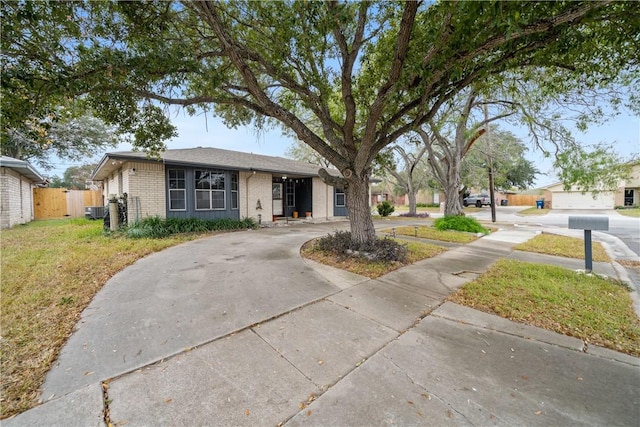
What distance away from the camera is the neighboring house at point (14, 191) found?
1071 cm

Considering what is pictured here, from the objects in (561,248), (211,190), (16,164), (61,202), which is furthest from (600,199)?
(61,202)

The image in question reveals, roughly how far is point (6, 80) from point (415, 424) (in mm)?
6628

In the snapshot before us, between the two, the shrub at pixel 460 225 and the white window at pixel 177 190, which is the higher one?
the white window at pixel 177 190

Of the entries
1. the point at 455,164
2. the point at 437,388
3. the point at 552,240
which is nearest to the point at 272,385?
the point at 437,388

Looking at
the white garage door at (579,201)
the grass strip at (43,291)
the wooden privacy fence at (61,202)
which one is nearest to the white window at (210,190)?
the grass strip at (43,291)

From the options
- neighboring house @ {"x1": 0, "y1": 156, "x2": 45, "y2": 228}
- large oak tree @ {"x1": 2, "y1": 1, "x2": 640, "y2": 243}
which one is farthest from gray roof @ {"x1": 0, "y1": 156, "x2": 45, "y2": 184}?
large oak tree @ {"x1": 2, "y1": 1, "x2": 640, "y2": 243}

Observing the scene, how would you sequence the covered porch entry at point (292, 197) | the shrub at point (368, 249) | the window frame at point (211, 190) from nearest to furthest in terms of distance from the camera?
the shrub at point (368, 249) < the window frame at point (211, 190) < the covered porch entry at point (292, 197)

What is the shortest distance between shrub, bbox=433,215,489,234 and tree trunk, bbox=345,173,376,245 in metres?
6.30

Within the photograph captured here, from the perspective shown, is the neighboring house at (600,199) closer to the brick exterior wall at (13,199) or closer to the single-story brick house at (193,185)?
the single-story brick house at (193,185)

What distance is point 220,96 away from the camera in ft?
19.0

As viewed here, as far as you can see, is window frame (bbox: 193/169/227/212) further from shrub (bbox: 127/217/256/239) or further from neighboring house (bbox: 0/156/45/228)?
neighboring house (bbox: 0/156/45/228)

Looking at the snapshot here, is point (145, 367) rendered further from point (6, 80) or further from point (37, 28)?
point (37, 28)

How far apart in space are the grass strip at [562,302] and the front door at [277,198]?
449 inches

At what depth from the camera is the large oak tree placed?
332 cm
